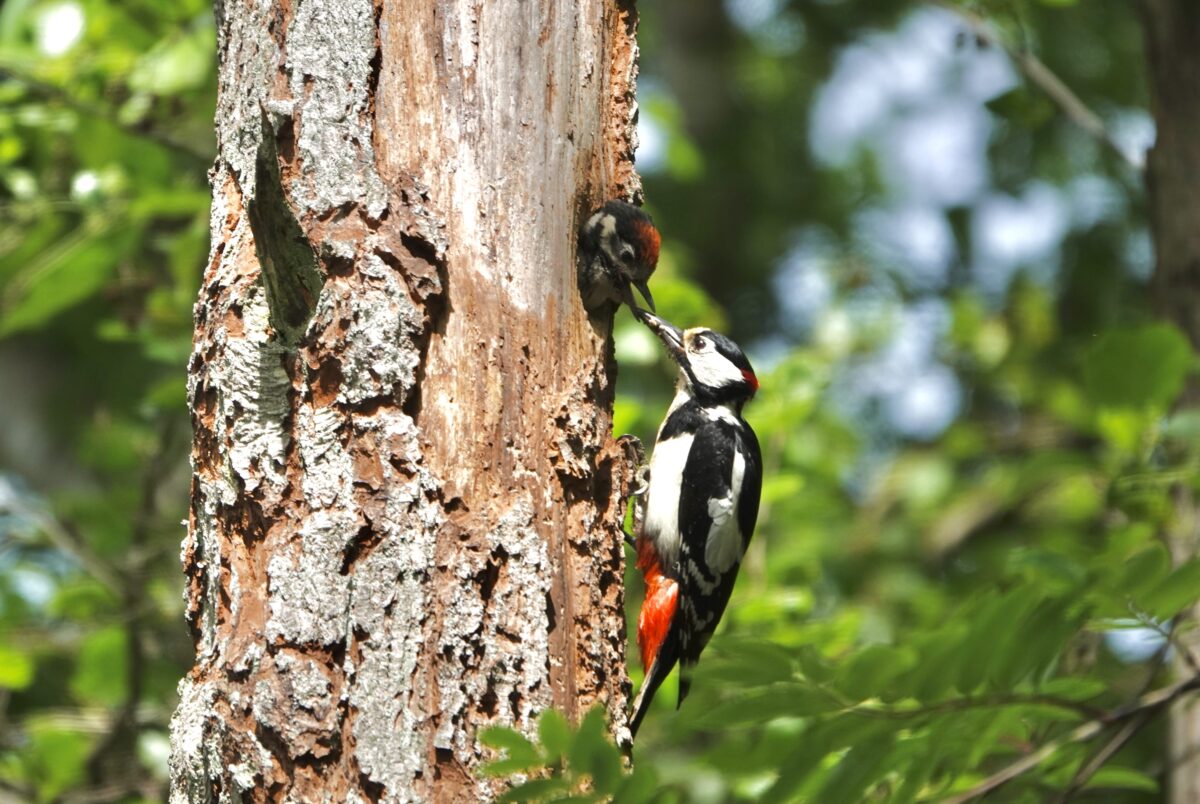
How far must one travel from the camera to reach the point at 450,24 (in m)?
2.40

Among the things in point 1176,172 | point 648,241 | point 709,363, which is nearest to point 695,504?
point 709,363

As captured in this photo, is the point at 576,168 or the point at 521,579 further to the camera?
the point at 576,168

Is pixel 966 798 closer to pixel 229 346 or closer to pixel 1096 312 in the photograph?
pixel 229 346

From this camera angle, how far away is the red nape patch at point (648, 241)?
2.81 meters

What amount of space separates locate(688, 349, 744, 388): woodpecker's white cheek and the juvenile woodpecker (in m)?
1.36

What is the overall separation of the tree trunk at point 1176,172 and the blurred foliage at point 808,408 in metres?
0.38

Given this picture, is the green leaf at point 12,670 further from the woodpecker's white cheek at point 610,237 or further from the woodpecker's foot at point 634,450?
the woodpecker's white cheek at point 610,237

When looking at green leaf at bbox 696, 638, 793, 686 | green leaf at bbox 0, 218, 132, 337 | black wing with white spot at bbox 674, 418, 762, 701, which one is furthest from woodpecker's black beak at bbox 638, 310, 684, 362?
green leaf at bbox 696, 638, 793, 686

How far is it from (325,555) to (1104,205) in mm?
6356

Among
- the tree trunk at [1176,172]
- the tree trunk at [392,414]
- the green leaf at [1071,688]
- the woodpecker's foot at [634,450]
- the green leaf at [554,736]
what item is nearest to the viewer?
the green leaf at [554,736]

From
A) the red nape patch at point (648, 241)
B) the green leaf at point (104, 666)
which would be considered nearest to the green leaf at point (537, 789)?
the red nape patch at point (648, 241)

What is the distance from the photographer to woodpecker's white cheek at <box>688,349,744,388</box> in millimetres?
4238

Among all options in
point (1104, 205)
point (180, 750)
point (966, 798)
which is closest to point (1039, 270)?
point (1104, 205)

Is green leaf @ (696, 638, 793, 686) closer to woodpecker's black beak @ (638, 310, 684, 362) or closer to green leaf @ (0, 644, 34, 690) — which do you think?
woodpecker's black beak @ (638, 310, 684, 362)
